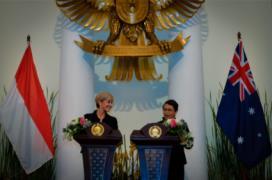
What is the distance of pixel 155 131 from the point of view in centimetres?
324

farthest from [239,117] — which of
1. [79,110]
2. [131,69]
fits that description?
[79,110]

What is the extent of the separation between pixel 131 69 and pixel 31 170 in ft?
5.56

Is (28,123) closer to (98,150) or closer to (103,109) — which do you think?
(103,109)

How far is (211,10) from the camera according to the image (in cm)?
568

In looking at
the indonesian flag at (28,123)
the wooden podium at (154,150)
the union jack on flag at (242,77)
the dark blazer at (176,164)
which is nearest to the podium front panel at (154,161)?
the wooden podium at (154,150)

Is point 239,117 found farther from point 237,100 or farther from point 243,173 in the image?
point 243,173

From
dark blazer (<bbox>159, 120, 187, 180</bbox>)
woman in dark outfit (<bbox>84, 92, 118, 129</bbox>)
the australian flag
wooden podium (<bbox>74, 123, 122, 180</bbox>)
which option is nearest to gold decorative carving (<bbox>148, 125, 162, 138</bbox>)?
wooden podium (<bbox>74, 123, 122, 180</bbox>)

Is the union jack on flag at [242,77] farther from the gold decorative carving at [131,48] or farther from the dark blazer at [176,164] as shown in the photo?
the dark blazer at [176,164]

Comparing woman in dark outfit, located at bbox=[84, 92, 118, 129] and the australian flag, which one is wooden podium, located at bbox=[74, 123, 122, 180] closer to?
woman in dark outfit, located at bbox=[84, 92, 118, 129]

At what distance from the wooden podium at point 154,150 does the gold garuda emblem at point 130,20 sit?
6.11 feet

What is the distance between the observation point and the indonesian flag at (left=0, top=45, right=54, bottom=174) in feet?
15.1

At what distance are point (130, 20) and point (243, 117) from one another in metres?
1.78

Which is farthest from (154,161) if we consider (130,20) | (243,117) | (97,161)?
(130,20)

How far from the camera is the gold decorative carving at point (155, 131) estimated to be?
322 cm
